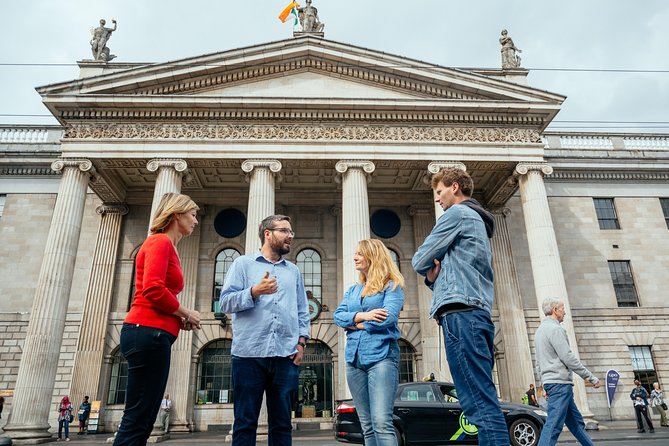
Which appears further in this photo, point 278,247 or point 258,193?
point 258,193

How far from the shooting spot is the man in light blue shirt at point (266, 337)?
4.21 m

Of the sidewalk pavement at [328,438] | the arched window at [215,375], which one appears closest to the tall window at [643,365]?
the sidewalk pavement at [328,438]

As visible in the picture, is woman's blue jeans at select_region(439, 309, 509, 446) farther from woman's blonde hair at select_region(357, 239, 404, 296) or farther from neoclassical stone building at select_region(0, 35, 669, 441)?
neoclassical stone building at select_region(0, 35, 669, 441)

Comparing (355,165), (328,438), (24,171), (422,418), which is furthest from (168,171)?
(422,418)

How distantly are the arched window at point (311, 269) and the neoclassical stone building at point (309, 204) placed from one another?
0.10 metres

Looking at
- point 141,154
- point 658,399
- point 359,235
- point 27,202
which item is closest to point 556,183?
point 658,399

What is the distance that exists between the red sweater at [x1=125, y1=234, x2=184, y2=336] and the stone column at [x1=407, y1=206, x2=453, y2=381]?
17.6 m

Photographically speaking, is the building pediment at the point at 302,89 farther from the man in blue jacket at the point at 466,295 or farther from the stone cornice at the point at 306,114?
the man in blue jacket at the point at 466,295

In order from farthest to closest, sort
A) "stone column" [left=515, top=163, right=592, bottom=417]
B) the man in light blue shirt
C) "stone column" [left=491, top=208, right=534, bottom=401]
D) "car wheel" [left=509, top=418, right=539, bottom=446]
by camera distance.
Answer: "stone column" [left=491, top=208, right=534, bottom=401], "stone column" [left=515, top=163, right=592, bottom=417], "car wheel" [left=509, top=418, right=539, bottom=446], the man in light blue shirt

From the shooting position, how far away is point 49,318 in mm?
17219

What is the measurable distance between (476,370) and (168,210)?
2915mm

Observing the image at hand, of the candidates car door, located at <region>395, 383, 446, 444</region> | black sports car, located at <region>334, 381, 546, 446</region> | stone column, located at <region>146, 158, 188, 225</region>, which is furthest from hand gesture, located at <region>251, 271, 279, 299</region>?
stone column, located at <region>146, 158, 188, 225</region>

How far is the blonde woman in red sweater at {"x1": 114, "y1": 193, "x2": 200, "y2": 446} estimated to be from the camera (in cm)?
372

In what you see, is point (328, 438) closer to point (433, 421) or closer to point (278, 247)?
point (433, 421)
